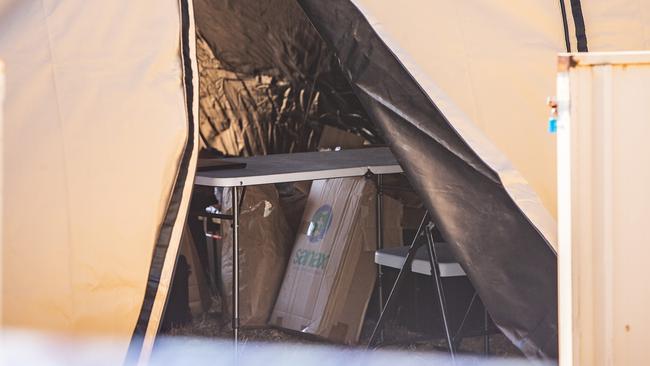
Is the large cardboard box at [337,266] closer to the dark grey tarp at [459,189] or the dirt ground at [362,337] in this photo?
the dirt ground at [362,337]

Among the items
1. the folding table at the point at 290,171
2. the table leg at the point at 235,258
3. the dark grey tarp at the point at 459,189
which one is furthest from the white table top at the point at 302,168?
the dark grey tarp at the point at 459,189

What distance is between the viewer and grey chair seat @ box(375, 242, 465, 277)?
13.3 feet

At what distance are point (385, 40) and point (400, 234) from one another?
161 cm

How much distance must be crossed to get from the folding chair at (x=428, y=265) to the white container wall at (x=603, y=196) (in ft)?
5.16

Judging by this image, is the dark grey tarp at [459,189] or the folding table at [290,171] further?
the folding table at [290,171]

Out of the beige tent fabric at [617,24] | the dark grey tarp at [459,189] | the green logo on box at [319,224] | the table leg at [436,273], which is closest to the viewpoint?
the dark grey tarp at [459,189]

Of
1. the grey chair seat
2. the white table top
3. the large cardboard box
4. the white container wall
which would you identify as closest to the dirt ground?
the large cardboard box

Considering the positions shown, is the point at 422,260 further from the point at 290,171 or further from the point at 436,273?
the point at 290,171

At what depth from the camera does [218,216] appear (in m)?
4.57

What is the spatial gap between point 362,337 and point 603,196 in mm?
2422

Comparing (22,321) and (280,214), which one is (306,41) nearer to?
(280,214)

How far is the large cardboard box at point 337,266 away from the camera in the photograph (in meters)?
4.66

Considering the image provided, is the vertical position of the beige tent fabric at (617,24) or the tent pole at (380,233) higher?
the beige tent fabric at (617,24)

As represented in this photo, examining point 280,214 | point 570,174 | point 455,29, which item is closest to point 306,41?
point 280,214
